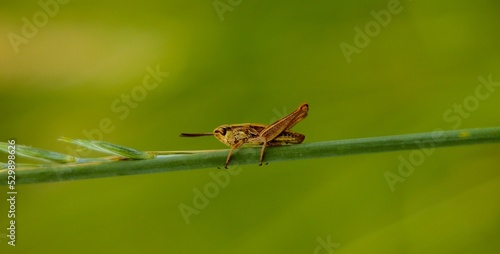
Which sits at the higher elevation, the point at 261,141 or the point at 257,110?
the point at 257,110

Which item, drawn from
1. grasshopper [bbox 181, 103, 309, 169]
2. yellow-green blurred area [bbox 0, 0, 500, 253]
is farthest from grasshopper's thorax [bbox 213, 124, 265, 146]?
yellow-green blurred area [bbox 0, 0, 500, 253]

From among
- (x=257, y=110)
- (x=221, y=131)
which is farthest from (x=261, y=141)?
(x=257, y=110)

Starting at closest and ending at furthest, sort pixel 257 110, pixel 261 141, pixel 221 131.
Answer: pixel 261 141
pixel 221 131
pixel 257 110

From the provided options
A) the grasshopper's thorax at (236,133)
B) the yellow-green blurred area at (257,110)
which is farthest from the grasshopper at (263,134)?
the yellow-green blurred area at (257,110)

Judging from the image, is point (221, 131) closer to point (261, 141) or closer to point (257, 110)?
point (261, 141)

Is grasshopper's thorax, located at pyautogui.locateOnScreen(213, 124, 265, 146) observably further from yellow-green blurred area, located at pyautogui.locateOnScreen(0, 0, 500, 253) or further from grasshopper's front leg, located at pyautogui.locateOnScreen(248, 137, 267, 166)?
yellow-green blurred area, located at pyautogui.locateOnScreen(0, 0, 500, 253)

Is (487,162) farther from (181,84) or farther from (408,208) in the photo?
(181,84)
